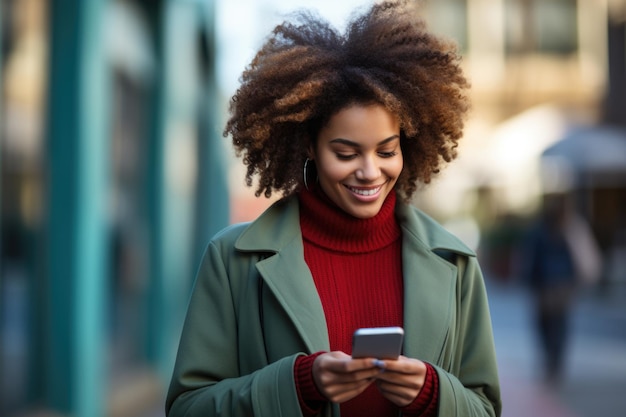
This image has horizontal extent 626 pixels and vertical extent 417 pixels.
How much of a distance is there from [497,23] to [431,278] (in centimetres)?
2962

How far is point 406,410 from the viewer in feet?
7.38

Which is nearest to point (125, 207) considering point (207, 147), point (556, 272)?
point (556, 272)

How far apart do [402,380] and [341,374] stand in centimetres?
15

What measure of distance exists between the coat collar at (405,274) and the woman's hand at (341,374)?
0.16m

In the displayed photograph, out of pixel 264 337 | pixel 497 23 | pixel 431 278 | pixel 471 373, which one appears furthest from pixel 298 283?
pixel 497 23

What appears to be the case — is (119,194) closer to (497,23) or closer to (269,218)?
(269,218)

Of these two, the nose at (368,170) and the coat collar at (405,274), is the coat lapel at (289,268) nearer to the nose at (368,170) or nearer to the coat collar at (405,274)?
the coat collar at (405,274)

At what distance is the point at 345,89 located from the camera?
2404 millimetres

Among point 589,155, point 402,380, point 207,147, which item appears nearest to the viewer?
point 402,380

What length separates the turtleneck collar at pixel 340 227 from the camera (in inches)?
98.7

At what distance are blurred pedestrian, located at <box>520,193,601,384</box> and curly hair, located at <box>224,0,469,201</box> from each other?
6.65 meters

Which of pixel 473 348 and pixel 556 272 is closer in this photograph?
pixel 473 348

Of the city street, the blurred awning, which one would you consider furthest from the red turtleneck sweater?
the blurred awning

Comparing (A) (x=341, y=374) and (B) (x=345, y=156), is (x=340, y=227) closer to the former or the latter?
(B) (x=345, y=156)
